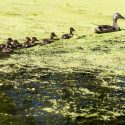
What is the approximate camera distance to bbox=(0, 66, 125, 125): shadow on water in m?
6.66

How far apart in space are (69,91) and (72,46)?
12.3 feet

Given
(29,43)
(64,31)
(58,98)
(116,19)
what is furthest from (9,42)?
(116,19)

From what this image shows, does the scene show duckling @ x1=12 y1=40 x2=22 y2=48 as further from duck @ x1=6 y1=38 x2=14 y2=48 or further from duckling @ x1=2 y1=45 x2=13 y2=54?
duckling @ x1=2 y1=45 x2=13 y2=54

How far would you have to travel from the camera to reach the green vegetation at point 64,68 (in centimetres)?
710

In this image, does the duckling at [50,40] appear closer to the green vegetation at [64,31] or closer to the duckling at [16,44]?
the green vegetation at [64,31]

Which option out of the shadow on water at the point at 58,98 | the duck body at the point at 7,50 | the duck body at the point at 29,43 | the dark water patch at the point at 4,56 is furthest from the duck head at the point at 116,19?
the shadow on water at the point at 58,98

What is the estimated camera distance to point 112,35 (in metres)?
13.2

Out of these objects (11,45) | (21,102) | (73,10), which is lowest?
Result: (21,102)

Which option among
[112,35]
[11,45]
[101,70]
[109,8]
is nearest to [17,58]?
[11,45]

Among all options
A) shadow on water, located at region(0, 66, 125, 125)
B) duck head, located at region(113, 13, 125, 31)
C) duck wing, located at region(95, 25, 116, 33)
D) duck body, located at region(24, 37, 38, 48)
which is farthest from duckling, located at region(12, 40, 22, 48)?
duck head, located at region(113, 13, 125, 31)

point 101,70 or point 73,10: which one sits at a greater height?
point 73,10

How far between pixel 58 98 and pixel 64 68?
6.27ft

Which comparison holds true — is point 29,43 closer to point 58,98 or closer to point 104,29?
point 104,29

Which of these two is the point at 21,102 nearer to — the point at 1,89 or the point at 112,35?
the point at 1,89
